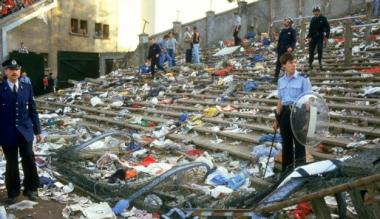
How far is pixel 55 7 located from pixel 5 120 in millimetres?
19598

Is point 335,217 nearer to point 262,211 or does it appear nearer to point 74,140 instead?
point 262,211

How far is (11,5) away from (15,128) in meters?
18.8

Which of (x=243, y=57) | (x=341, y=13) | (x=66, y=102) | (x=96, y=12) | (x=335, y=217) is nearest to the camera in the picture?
(x=335, y=217)

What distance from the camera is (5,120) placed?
5.89 m

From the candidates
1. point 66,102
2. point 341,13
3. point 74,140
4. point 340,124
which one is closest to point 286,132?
point 340,124

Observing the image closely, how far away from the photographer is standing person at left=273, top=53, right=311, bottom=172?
592 cm

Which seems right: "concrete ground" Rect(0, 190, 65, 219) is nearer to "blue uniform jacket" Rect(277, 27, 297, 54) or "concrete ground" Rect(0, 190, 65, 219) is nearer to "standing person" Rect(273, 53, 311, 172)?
"standing person" Rect(273, 53, 311, 172)

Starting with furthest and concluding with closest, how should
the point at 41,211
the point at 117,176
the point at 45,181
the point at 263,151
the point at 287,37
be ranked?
the point at 287,37 < the point at 263,151 < the point at 45,181 < the point at 117,176 < the point at 41,211

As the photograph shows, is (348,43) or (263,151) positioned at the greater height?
(348,43)

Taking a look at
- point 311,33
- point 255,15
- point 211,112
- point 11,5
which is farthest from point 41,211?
point 255,15

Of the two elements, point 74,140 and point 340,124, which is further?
point 74,140

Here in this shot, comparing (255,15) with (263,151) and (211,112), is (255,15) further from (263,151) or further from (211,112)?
(263,151)

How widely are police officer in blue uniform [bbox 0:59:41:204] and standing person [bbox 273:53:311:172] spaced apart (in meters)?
3.42

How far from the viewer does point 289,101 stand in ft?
19.6
